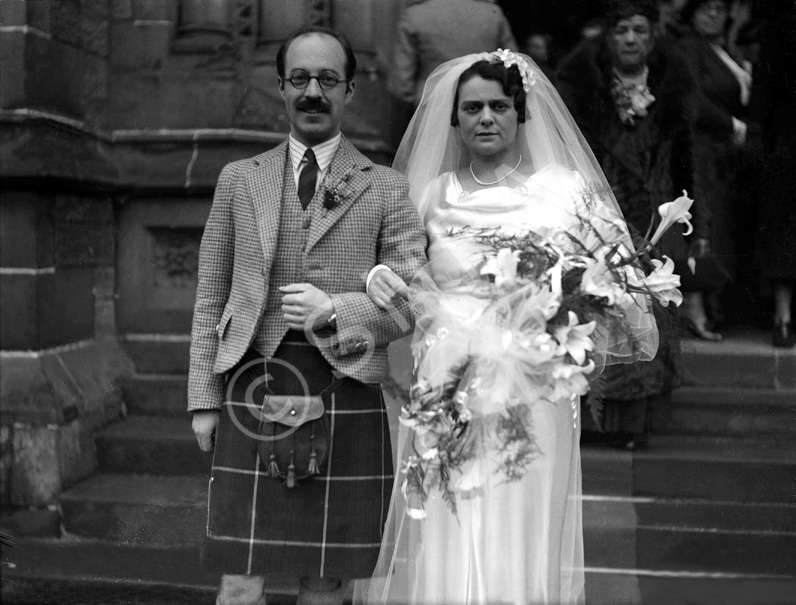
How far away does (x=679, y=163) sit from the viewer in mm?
4922

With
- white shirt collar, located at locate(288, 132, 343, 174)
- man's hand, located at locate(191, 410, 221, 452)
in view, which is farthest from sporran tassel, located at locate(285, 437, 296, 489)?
white shirt collar, located at locate(288, 132, 343, 174)

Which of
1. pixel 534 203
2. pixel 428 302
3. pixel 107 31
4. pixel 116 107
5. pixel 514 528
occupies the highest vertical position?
pixel 107 31

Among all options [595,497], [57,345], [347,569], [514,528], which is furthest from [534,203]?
[57,345]

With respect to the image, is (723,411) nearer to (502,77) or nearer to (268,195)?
(502,77)

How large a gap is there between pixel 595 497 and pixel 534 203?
6.23ft

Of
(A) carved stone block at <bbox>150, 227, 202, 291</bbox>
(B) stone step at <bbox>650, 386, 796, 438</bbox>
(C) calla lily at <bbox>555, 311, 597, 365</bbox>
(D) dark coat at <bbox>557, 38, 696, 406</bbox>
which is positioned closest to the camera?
(C) calla lily at <bbox>555, 311, 597, 365</bbox>

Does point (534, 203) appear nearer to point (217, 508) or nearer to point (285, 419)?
point (285, 419)

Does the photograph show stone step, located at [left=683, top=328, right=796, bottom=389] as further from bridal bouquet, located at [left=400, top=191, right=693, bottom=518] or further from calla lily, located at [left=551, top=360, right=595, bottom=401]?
calla lily, located at [left=551, top=360, right=595, bottom=401]

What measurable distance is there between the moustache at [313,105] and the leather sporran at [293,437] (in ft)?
2.81

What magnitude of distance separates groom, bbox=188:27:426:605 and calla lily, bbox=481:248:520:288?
1.15ft

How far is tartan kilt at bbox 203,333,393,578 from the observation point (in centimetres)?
296

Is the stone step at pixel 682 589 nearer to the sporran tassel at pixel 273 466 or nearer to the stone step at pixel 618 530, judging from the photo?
the stone step at pixel 618 530

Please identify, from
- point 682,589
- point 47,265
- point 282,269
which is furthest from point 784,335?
point 47,265

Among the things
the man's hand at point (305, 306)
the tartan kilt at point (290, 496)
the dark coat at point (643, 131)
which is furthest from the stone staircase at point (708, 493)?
the man's hand at point (305, 306)
